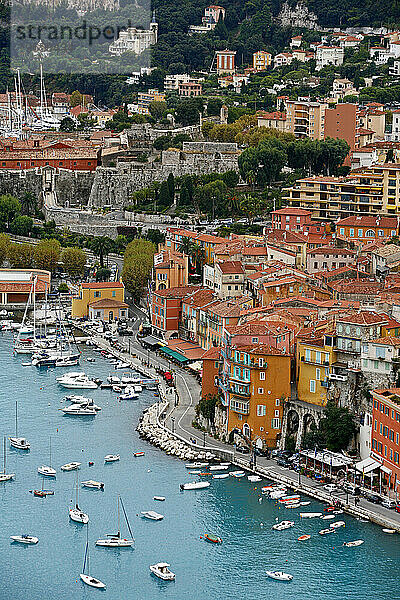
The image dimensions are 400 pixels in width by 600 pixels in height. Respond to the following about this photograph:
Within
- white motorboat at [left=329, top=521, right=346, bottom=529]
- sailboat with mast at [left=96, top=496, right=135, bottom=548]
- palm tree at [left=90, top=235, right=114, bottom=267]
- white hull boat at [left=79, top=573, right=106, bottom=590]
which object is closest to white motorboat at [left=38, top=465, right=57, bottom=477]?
sailboat with mast at [left=96, top=496, right=135, bottom=548]

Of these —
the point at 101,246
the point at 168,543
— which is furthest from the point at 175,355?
the point at 168,543

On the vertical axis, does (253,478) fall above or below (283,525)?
above

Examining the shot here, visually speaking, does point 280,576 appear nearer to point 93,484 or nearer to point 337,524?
point 337,524

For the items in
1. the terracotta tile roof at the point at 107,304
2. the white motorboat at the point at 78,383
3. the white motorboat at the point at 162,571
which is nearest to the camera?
the white motorboat at the point at 162,571

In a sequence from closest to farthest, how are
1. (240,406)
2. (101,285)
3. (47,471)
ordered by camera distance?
(47,471) → (240,406) → (101,285)

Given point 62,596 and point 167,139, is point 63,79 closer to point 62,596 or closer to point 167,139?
point 167,139

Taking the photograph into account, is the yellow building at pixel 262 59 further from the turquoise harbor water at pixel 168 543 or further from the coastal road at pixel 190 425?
the turquoise harbor water at pixel 168 543

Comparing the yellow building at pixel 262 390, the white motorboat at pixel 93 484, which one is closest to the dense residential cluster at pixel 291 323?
the yellow building at pixel 262 390
